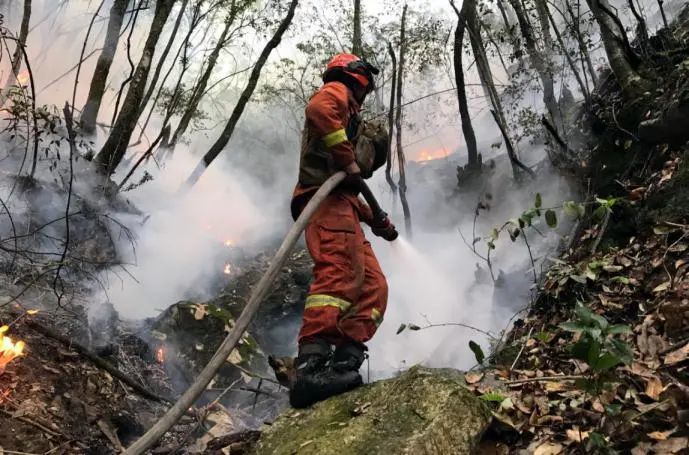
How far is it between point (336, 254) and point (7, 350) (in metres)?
2.35

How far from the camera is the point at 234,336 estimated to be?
7.55ft

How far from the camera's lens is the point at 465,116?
10641 mm

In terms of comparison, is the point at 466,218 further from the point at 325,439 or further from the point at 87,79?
the point at 87,79

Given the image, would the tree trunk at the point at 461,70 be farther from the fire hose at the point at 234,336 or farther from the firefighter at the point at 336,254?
the fire hose at the point at 234,336

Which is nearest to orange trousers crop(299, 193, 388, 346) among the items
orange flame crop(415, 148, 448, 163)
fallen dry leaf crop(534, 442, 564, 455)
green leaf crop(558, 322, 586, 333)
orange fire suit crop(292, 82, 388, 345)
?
orange fire suit crop(292, 82, 388, 345)

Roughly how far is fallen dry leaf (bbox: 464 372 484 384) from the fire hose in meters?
1.09

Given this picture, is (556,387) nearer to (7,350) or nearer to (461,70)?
(7,350)

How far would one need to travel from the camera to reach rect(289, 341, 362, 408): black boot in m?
2.44

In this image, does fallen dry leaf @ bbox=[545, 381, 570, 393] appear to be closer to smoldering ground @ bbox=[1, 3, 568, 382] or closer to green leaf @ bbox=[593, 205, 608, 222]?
green leaf @ bbox=[593, 205, 608, 222]

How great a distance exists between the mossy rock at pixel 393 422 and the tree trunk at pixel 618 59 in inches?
153

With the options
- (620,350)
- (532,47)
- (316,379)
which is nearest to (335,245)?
(316,379)

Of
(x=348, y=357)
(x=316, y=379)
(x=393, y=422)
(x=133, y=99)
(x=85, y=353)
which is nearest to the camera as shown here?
(x=393, y=422)

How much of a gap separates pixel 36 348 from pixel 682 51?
5.97 m

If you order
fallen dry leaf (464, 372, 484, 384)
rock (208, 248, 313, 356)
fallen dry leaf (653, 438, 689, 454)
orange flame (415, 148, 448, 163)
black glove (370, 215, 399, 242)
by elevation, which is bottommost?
fallen dry leaf (653, 438, 689, 454)
